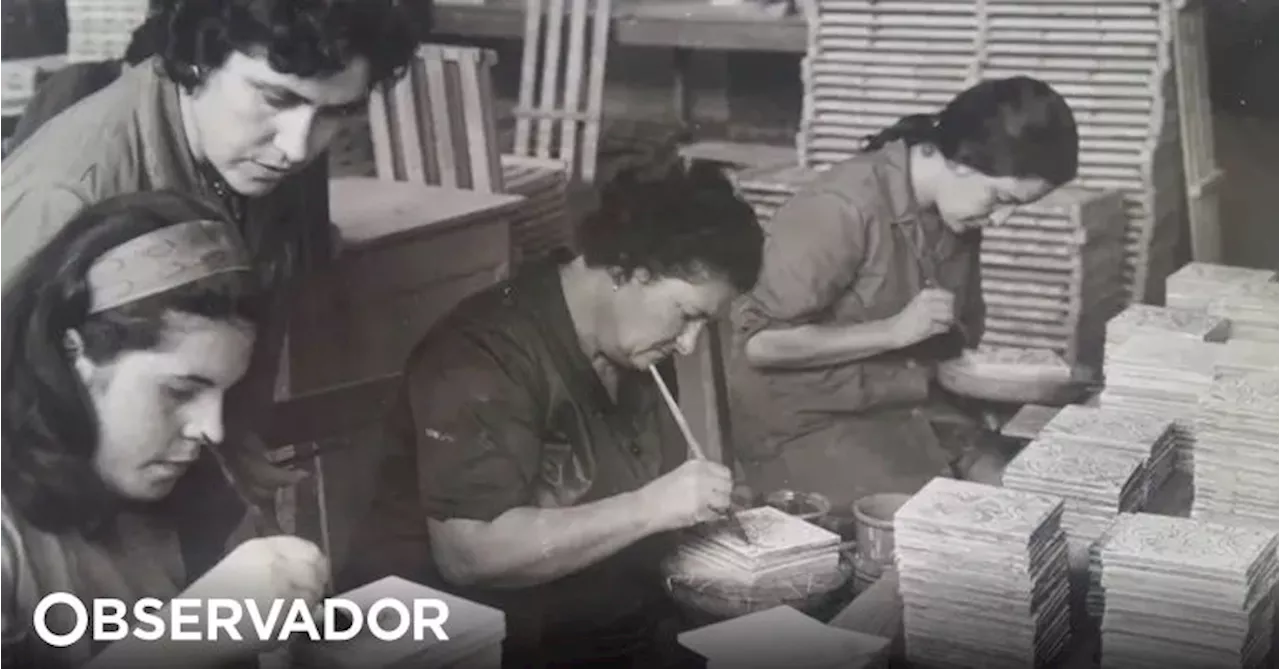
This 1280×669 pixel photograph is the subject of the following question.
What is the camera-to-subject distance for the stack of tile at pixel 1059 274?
1.69 m

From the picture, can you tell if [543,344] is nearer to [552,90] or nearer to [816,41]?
[552,90]

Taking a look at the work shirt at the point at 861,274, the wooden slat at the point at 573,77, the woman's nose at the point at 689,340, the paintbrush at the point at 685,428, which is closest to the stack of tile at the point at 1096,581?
the work shirt at the point at 861,274

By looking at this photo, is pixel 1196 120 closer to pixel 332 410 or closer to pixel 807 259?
pixel 807 259

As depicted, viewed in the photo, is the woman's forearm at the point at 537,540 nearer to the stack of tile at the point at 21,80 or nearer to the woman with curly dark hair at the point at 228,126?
the woman with curly dark hair at the point at 228,126

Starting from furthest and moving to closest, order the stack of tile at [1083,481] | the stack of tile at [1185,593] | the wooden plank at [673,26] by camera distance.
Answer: the wooden plank at [673,26]
the stack of tile at [1083,481]
the stack of tile at [1185,593]

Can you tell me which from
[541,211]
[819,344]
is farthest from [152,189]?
[819,344]

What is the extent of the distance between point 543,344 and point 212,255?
0.37 m

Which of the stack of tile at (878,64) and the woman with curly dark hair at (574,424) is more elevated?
the stack of tile at (878,64)

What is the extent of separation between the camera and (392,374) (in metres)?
1.74

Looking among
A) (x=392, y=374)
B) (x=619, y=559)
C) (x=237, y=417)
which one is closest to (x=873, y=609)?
(x=619, y=559)

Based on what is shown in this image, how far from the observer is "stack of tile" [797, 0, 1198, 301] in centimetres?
167

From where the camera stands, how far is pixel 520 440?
5.66ft

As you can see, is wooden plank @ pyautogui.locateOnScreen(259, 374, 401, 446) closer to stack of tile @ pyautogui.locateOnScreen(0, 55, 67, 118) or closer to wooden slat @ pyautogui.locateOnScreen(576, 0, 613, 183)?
wooden slat @ pyautogui.locateOnScreen(576, 0, 613, 183)

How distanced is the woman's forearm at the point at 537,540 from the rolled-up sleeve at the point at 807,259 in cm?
25
